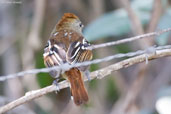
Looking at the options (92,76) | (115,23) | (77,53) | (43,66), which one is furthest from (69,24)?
(43,66)

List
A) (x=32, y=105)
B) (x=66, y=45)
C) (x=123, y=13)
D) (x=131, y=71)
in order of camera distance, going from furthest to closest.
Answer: (x=131, y=71), (x=32, y=105), (x=123, y=13), (x=66, y=45)

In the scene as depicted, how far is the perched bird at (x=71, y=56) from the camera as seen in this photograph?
284cm

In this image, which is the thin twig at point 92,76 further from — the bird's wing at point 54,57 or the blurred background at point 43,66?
the blurred background at point 43,66

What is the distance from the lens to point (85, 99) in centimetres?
281

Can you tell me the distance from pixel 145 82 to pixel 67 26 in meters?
2.17

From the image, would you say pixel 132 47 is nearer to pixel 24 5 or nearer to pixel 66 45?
pixel 24 5

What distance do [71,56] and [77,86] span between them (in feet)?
0.80

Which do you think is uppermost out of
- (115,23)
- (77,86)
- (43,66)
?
(115,23)

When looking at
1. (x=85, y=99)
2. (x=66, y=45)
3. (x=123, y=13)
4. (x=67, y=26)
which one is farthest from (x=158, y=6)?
(x=85, y=99)

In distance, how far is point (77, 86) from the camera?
2.85 meters

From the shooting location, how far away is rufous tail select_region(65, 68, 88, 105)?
2.80m

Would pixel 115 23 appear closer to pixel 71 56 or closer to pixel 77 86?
pixel 71 56

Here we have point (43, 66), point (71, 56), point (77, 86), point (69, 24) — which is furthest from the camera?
point (43, 66)

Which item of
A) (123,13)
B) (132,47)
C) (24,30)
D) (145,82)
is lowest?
(145,82)
